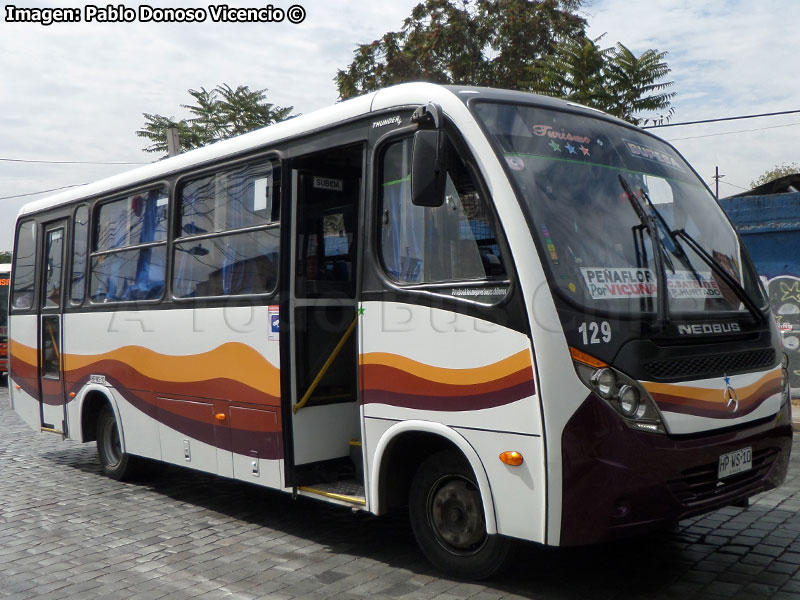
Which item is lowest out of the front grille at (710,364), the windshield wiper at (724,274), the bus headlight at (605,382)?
the bus headlight at (605,382)

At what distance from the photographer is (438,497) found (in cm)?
500

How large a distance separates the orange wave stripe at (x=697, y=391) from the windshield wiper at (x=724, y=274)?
47cm

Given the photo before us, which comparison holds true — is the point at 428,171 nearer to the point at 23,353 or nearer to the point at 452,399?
the point at 452,399

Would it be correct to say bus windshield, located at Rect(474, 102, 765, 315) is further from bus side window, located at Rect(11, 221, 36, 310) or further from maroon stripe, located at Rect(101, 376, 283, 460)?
bus side window, located at Rect(11, 221, 36, 310)

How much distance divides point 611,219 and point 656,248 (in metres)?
0.30

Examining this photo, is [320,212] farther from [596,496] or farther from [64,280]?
[64,280]

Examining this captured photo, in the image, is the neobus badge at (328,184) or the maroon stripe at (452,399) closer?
the maroon stripe at (452,399)

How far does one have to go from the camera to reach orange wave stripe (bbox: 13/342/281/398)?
20.0 feet

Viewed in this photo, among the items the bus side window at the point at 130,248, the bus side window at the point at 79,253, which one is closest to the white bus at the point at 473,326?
the bus side window at the point at 130,248

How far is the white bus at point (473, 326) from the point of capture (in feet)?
14.0

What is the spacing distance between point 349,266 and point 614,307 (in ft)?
7.67

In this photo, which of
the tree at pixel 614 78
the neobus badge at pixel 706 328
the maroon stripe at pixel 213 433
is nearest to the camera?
the neobus badge at pixel 706 328

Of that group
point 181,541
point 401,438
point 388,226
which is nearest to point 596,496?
point 401,438

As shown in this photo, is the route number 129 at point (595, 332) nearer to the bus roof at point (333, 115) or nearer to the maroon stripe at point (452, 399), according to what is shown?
the maroon stripe at point (452, 399)
